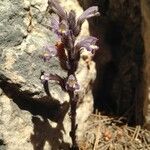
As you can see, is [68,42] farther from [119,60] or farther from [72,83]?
[119,60]

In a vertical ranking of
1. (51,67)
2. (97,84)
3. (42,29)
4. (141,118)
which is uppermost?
(42,29)

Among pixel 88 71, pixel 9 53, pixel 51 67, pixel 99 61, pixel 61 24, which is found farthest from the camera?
pixel 99 61

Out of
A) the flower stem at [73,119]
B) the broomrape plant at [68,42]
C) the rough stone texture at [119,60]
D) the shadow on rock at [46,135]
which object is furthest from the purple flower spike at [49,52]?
the rough stone texture at [119,60]

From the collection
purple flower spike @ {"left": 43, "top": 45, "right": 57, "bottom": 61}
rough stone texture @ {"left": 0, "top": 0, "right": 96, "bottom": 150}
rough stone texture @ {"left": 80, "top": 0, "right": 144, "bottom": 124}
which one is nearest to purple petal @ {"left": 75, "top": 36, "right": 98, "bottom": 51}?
purple flower spike @ {"left": 43, "top": 45, "right": 57, "bottom": 61}

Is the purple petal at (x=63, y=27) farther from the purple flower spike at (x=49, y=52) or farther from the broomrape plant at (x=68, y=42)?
the purple flower spike at (x=49, y=52)

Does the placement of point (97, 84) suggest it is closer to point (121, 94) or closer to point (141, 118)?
point (121, 94)

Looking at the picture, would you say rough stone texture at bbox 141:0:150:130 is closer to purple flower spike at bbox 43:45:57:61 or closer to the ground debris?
the ground debris

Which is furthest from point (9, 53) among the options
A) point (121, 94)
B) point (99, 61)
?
point (121, 94)
